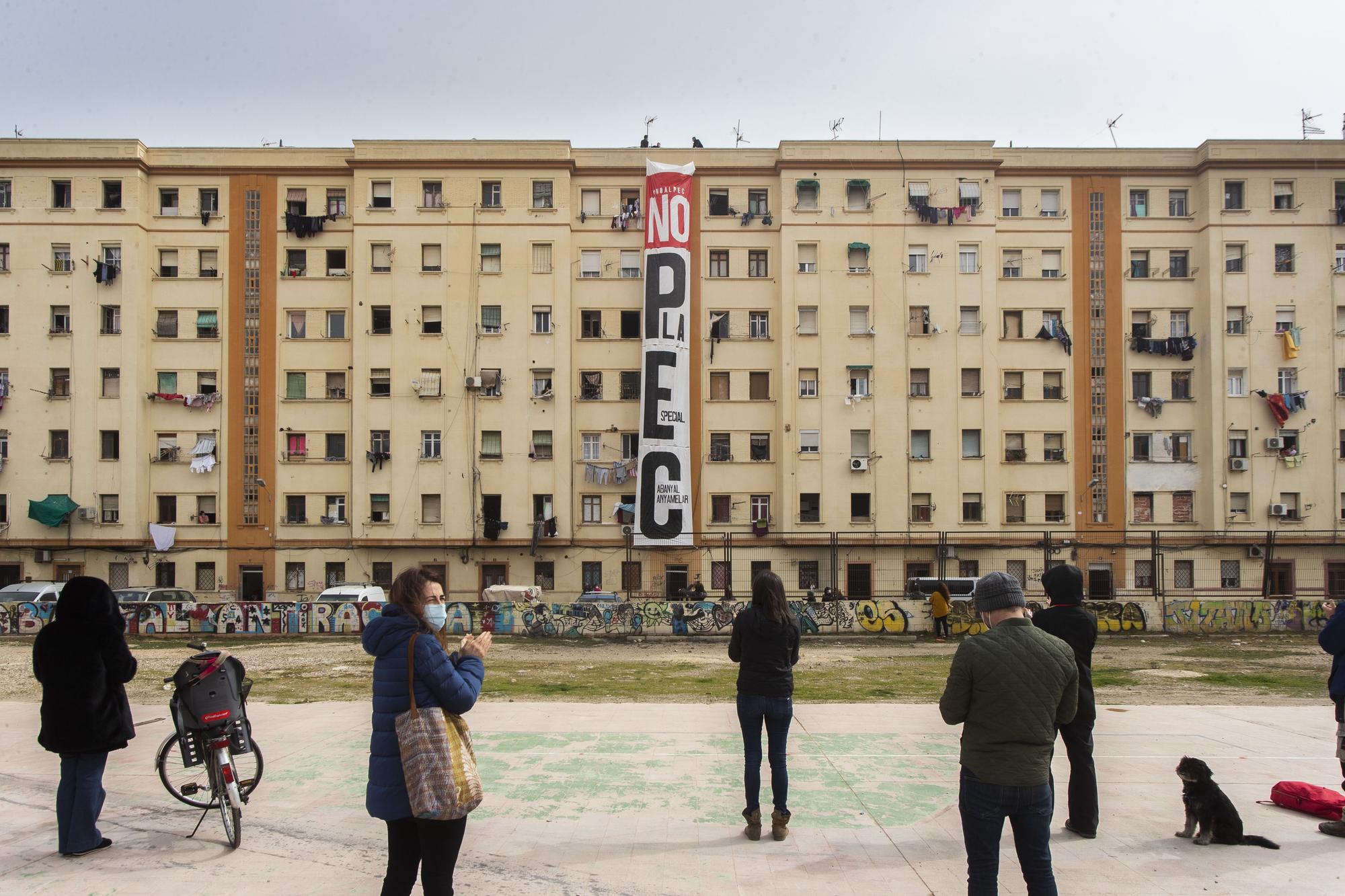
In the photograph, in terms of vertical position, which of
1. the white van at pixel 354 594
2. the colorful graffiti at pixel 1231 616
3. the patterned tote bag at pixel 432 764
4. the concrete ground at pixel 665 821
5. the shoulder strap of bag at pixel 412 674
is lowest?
the colorful graffiti at pixel 1231 616

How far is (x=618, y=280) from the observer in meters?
39.9

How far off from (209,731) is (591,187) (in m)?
36.1

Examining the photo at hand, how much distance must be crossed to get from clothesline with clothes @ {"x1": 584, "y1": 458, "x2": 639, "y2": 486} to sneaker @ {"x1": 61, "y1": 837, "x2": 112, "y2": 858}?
107 ft

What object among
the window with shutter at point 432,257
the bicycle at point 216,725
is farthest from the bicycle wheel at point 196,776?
the window with shutter at point 432,257

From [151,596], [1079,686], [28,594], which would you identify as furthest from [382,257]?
[1079,686]

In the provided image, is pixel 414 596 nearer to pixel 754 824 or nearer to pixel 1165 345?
pixel 754 824

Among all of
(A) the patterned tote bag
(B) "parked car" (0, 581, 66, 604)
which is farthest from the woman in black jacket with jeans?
(B) "parked car" (0, 581, 66, 604)

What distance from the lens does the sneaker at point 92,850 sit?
6148 millimetres

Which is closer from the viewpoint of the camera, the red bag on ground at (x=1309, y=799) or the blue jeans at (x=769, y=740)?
the blue jeans at (x=769, y=740)

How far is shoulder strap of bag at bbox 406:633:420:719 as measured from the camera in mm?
4305

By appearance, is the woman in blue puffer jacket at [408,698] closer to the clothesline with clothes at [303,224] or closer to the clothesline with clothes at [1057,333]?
the clothesline with clothes at [303,224]

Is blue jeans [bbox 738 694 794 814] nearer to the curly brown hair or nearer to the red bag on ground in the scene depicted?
the curly brown hair

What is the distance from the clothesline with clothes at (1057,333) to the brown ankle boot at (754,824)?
3715 centimetres

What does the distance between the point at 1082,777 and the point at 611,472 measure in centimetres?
3280
